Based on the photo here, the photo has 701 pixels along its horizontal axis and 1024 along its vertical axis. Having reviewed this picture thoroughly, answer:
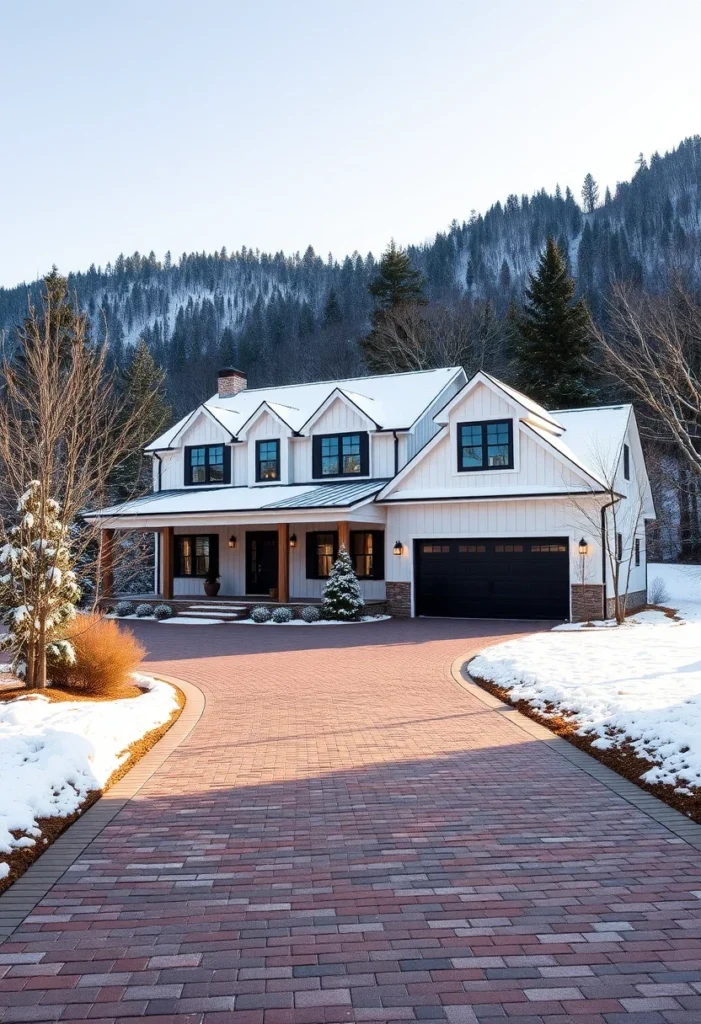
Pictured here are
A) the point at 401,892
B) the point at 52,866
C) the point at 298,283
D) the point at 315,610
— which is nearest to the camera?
the point at 401,892

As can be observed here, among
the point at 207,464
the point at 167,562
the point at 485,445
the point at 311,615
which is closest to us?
the point at 311,615

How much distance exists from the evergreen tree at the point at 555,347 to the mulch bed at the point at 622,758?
33.2 metres

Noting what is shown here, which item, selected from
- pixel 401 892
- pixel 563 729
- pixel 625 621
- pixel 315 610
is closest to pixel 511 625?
pixel 625 621

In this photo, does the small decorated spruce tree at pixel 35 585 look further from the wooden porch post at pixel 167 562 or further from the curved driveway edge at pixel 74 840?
the wooden porch post at pixel 167 562

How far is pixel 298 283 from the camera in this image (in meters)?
129

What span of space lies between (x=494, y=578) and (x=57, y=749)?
1678 centimetres

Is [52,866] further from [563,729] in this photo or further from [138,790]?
[563,729]

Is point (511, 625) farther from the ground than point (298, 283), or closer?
closer

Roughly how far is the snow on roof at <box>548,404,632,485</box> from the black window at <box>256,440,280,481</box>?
9535 mm

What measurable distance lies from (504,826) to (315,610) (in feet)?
55.7

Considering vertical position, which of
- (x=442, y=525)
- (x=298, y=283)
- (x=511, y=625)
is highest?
(x=298, y=283)

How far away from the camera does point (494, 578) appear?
23.0 metres

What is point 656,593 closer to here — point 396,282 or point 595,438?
point 595,438

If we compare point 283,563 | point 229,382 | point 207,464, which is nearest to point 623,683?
point 283,563
